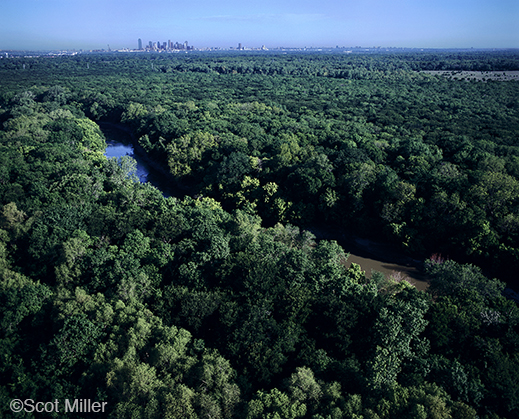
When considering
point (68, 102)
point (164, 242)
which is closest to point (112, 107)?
point (68, 102)

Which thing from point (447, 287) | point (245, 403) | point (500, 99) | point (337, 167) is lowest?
point (245, 403)

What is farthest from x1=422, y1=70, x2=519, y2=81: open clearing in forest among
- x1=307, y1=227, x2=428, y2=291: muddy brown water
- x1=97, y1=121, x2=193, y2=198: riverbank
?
x1=307, y1=227, x2=428, y2=291: muddy brown water

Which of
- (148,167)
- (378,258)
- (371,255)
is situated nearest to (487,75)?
(148,167)

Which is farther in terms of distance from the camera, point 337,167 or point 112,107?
point 112,107

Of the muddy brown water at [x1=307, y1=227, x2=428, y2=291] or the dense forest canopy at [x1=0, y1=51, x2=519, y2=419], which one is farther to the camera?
the muddy brown water at [x1=307, y1=227, x2=428, y2=291]

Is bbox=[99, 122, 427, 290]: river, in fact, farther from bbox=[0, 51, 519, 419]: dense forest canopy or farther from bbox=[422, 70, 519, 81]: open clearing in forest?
bbox=[422, 70, 519, 81]: open clearing in forest

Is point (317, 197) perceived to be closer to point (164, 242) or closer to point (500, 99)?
point (164, 242)

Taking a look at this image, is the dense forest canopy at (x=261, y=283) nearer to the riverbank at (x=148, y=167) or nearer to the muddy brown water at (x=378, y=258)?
the muddy brown water at (x=378, y=258)

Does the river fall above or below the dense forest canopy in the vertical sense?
below
